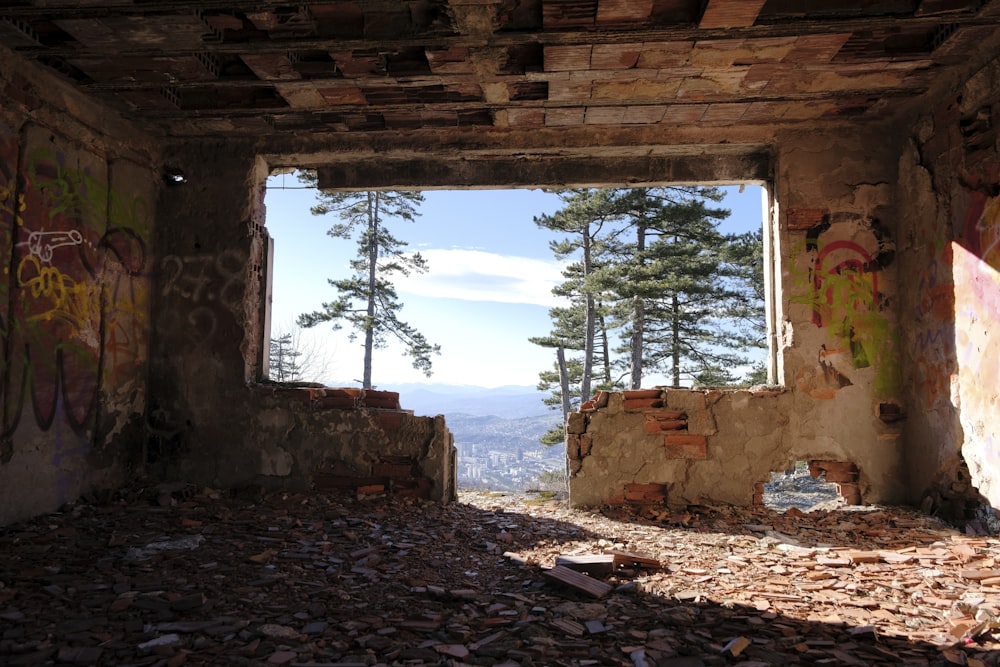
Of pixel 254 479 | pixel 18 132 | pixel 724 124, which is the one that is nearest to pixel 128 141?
pixel 18 132

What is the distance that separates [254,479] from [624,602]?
4008mm

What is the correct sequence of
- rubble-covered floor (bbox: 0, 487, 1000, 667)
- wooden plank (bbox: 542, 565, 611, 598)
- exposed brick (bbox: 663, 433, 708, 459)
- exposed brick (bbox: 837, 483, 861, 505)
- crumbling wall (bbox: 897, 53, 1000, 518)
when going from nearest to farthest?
rubble-covered floor (bbox: 0, 487, 1000, 667), wooden plank (bbox: 542, 565, 611, 598), crumbling wall (bbox: 897, 53, 1000, 518), exposed brick (bbox: 837, 483, 861, 505), exposed brick (bbox: 663, 433, 708, 459)

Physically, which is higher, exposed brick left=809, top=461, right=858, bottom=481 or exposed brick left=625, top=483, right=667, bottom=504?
exposed brick left=809, top=461, right=858, bottom=481

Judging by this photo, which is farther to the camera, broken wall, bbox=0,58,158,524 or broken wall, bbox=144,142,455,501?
broken wall, bbox=144,142,455,501

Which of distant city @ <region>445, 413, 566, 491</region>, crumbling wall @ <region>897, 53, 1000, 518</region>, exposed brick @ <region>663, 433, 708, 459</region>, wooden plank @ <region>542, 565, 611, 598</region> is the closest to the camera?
wooden plank @ <region>542, 565, 611, 598</region>

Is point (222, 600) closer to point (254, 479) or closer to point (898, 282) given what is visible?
point (254, 479)

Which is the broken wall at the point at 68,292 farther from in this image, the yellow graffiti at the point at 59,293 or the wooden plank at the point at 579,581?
the wooden plank at the point at 579,581

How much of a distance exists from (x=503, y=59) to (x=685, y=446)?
3.70m

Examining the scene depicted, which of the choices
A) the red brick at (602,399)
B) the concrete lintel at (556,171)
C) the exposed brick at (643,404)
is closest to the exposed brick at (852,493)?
the exposed brick at (643,404)

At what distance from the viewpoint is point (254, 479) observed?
6.06 metres

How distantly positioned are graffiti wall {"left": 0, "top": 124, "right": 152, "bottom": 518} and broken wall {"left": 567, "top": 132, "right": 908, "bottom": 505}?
13.9 ft

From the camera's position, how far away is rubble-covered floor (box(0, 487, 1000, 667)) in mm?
2742

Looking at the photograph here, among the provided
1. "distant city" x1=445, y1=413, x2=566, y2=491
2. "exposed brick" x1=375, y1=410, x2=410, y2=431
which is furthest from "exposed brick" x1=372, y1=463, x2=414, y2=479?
"distant city" x1=445, y1=413, x2=566, y2=491

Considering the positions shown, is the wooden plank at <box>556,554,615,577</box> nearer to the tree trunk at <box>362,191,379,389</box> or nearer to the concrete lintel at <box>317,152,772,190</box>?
the concrete lintel at <box>317,152,772,190</box>
